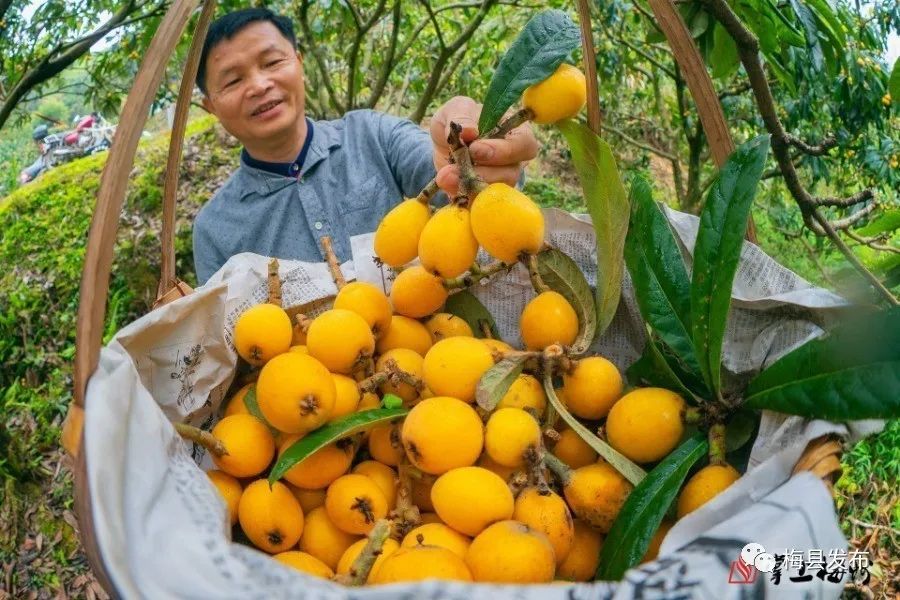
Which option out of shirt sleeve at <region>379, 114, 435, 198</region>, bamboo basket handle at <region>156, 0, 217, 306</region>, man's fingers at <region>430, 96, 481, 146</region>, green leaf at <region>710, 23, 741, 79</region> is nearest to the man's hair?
shirt sleeve at <region>379, 114, 435, 198</region>

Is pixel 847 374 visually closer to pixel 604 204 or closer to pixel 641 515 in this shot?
pixel 641 515

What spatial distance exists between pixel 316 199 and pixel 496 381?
1.13 m

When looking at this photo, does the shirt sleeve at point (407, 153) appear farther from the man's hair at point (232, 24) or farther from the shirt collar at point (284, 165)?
the man's hair at point (232, 24)

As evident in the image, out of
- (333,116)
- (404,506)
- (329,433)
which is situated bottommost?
(404,506)

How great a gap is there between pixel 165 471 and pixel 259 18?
1337 millimetres

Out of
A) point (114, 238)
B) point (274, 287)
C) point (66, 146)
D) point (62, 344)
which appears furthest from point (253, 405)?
point (66, 146)

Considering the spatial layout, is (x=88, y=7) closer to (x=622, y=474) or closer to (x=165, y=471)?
(x=165, y=471)

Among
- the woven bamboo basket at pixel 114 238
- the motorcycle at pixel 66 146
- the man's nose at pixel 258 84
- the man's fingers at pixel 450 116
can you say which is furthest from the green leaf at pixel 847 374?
the motorcycle at pixel 66 146

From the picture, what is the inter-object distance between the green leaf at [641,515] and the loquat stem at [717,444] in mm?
20

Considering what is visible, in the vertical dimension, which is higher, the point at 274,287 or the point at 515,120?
the point at 515,120

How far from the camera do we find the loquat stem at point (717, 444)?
89 centimetres

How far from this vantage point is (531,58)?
2.99ft

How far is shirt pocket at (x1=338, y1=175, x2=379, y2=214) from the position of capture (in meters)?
1.89

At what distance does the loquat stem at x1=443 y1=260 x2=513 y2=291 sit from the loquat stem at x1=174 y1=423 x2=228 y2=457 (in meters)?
0.42
